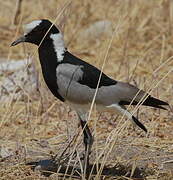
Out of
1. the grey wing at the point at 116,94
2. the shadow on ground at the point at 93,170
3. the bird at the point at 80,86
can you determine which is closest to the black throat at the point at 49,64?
the bird at the point at 80,86

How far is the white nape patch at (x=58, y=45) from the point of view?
12.0 ft

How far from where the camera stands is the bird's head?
12.1 ft

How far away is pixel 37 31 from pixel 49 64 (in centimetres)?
22

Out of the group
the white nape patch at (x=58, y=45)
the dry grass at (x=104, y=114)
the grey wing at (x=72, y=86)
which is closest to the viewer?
the grey wing at (x=72, y=86)

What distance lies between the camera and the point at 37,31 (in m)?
3.71

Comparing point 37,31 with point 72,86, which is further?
point 37,31

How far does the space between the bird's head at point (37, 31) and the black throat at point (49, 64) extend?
0.13ft

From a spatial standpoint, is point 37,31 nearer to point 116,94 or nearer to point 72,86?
point 72,86

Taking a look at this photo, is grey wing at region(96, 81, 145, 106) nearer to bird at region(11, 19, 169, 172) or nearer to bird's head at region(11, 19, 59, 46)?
bird at region(11, 19, 169, 172)

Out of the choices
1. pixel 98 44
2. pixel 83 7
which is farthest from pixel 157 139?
pixel 83 7

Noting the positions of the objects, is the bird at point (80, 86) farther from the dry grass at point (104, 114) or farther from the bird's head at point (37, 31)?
the dry grass at point (104, 114)

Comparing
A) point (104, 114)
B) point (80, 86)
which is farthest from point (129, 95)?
point (104, 114)

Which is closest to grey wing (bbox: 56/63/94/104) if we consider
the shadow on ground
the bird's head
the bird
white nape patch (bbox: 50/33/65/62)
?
the bird

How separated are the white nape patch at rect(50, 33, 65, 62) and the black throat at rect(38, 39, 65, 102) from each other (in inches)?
0.7
